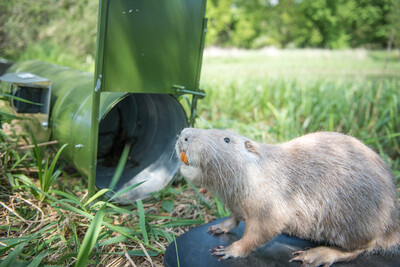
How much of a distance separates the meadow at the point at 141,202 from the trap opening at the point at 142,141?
0.20 meters

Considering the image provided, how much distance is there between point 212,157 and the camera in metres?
1.72

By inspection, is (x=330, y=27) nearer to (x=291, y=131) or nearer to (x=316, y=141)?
(x=291, y=131)

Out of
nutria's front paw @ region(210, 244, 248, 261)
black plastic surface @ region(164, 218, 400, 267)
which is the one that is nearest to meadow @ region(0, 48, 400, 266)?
black plastic surface @ region(164, 218, 400, 267)

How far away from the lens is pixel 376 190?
175 cm

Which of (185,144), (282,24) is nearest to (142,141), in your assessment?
(185,144)

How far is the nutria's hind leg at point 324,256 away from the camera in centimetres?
177

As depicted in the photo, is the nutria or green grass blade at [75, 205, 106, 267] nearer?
green grass blade at [75, 205, 106, 267]

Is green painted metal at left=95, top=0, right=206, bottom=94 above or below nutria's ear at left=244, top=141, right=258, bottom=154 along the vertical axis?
above

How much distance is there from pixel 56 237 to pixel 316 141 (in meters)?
1.80

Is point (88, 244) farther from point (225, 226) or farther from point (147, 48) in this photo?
point (147, 48)

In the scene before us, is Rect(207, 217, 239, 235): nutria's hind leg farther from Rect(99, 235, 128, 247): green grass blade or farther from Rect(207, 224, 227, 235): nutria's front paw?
Rect(99, 235, 128, 247): green grass blade

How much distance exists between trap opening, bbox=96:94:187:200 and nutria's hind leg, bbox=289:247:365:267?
128cm

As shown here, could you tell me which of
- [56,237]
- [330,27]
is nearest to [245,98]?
[56,237]

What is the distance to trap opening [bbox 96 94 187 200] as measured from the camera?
9.25 feet
